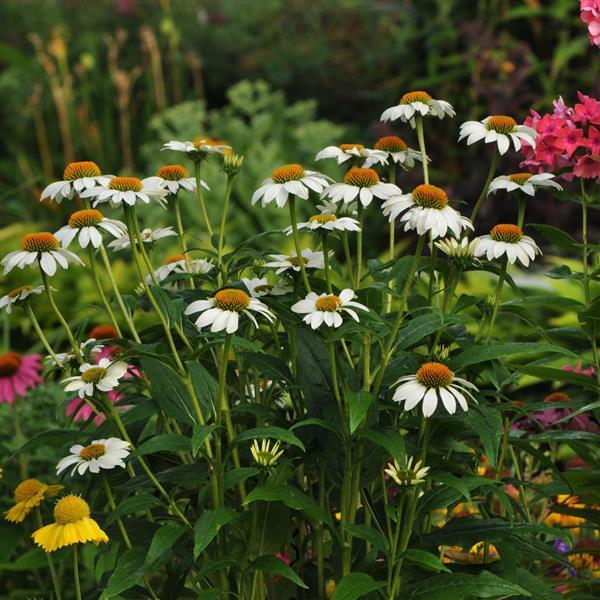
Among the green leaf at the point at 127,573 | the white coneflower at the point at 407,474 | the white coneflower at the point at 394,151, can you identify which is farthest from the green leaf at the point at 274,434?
the white coneflower at the point at 394,151

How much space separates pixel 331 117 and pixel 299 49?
473mm

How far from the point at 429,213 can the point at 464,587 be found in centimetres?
51

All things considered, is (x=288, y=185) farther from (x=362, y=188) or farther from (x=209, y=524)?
(x=209, y=524)

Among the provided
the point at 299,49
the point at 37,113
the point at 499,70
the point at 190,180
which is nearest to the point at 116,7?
the point at 299,49

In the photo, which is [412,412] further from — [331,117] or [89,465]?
[331,117]

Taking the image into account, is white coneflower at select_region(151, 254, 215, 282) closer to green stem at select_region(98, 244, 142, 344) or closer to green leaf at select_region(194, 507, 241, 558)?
green stem at select_region(98, 244, 142, 344)

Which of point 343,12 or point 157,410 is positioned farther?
point 343,12

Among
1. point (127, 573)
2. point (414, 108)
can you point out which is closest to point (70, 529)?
point (127, 573)

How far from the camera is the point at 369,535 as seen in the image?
1365mm

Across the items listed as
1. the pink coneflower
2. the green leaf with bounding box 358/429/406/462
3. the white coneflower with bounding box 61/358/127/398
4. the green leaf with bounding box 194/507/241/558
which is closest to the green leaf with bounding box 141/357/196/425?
the white coneflower with bounding box 61/358/127/398

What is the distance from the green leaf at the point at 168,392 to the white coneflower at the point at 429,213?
386 mm

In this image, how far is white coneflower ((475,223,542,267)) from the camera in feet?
4.65

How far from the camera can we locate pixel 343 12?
6984 millimetres

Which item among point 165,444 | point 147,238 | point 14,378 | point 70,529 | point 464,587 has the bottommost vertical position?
point 14,378
